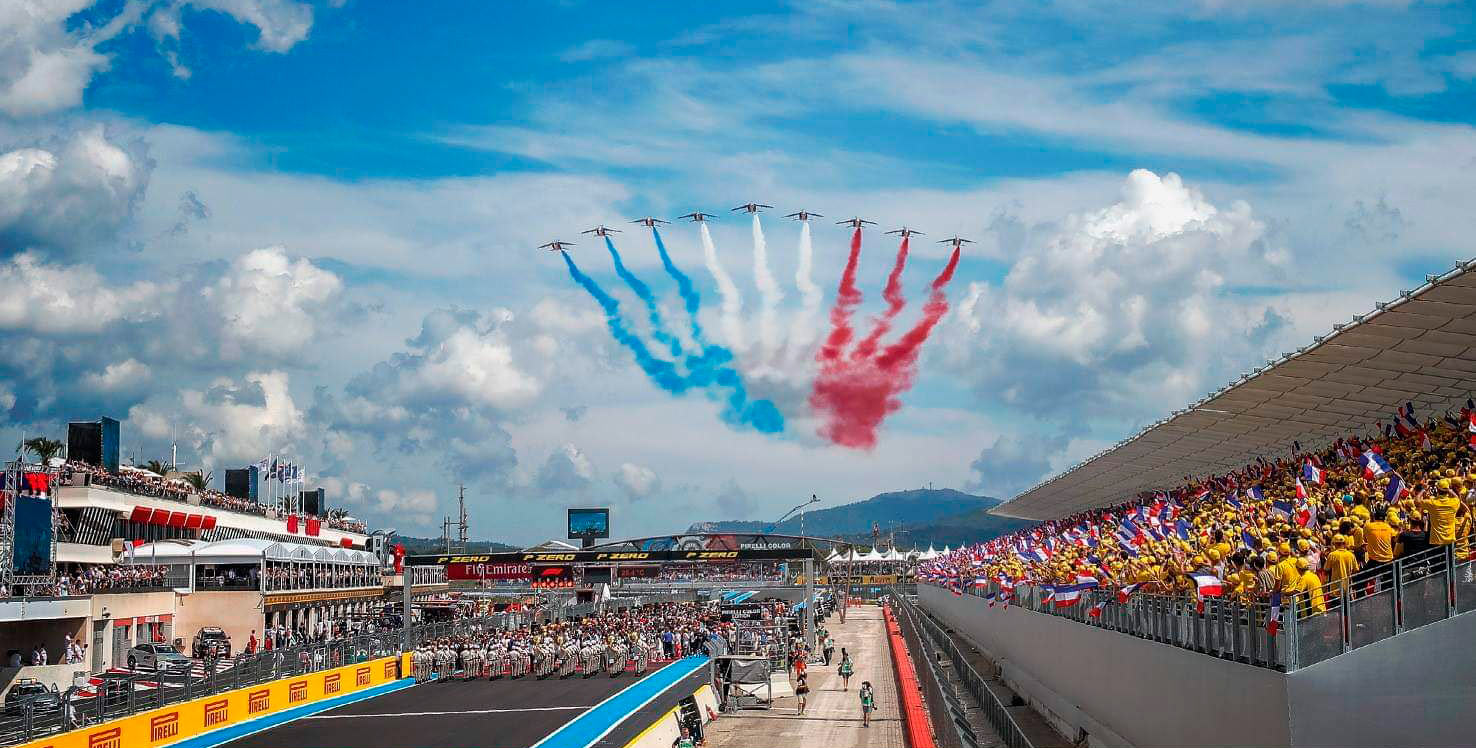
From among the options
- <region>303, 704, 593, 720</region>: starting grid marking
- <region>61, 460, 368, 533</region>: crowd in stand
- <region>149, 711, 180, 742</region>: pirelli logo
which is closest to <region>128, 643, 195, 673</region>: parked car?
<region>303, 704, 593, 720</region>: starting grid marking

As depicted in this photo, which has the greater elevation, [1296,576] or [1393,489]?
[1393,489]

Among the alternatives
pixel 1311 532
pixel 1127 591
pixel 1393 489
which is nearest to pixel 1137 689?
pixel 1127 591

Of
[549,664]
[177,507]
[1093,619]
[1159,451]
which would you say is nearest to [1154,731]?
[1093,619]

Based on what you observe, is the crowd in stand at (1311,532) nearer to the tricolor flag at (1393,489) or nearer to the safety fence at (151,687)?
the tricolor flag at (1393,489)

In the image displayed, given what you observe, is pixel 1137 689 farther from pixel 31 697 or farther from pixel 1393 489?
pixel 31 697

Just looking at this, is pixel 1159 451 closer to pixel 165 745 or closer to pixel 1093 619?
pixel 1093 619

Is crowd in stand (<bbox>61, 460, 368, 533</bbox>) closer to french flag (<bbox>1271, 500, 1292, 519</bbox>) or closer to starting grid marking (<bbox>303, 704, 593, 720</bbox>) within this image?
starting grid marking (<bbox>303, 704, 593, 720</bbox>)
